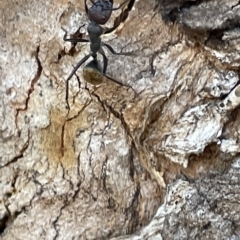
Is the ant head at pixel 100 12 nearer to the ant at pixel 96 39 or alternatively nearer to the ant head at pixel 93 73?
the ant at pixel 96 39

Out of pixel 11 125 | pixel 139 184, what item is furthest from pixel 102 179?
pixel 11 125

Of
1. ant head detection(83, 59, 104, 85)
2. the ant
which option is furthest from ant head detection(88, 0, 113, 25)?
ant head detection(83, 59, 104, 85)

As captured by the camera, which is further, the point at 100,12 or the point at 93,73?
the point at 100,12

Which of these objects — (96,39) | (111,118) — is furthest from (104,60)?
(111,118)

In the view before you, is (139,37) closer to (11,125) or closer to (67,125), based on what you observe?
(67,125)

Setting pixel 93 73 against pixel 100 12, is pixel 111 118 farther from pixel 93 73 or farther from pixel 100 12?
pixel 100 12

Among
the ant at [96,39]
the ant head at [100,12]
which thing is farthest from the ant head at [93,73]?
the ant head at [100,12]
